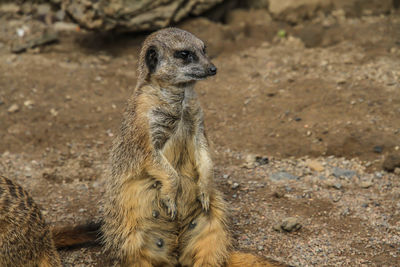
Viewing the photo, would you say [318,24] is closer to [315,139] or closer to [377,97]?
[377,97]

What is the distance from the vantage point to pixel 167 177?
3311 millimetres

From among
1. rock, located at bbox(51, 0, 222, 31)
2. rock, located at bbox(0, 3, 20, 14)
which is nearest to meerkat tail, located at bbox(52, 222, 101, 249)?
rock, located at bbox(51, 0, 222, 31)

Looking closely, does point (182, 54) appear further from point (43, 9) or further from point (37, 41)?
point (43, 9)

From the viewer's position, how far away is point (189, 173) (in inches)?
137

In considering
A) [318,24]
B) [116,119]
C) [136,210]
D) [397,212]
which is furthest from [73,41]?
[397,212]

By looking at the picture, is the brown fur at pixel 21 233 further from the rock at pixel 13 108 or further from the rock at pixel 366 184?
the rock at pixel 13 108

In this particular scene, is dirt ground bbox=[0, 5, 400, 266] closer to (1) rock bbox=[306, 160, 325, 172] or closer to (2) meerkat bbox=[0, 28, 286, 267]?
(1) rock bbox=[306, 160, 325, 172]

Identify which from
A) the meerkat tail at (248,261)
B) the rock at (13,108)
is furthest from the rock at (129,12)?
the meerkat tail at (248,261)

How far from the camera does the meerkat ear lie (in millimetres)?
3361

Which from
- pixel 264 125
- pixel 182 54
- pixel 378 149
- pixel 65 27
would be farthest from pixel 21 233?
pixel 65 27

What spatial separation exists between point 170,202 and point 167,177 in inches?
5.9

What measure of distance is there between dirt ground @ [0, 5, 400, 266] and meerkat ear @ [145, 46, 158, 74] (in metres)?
1.14

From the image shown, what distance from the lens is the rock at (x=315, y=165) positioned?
427 cm

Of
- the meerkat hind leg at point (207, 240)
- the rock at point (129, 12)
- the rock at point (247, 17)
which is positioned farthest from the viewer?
the rock at point (247, 17)
